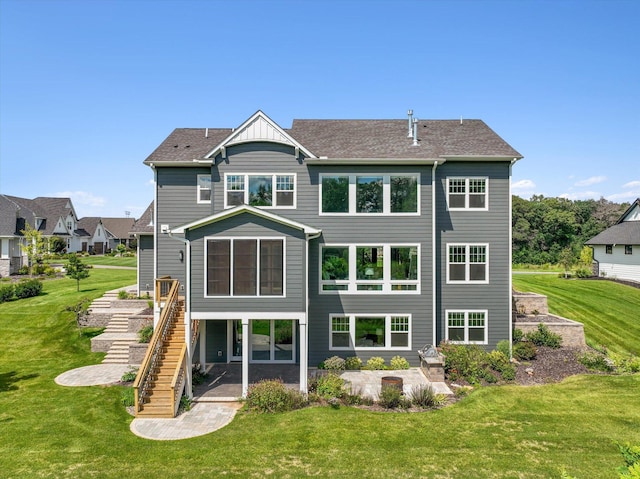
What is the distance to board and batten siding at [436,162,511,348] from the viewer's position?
1662cm

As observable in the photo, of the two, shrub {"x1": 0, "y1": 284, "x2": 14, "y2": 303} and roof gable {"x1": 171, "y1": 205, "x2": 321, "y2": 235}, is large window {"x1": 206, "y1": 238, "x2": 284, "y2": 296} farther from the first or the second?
shrub {"x1": 0, "y1": 284, "x2": 14, "y2": 303}

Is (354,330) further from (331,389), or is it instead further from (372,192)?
(372,192)

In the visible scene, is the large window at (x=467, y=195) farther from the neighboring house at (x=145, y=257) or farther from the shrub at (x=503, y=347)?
the neighboring house at (x=145, y=257)

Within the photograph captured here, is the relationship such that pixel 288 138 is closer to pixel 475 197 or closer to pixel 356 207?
pixel 356 207

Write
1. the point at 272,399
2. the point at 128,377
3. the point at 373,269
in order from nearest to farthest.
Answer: the point at 272,399 → the point at 128,377 → the point at 373,269

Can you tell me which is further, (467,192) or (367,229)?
(467,192)

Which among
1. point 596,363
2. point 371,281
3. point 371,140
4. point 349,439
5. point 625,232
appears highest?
point 371,140

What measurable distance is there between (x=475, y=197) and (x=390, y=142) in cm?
475

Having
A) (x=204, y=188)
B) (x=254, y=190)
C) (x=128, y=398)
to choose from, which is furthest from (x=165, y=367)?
(x=204, y=188)

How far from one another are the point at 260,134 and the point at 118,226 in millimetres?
63558

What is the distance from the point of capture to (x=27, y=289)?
932 inches

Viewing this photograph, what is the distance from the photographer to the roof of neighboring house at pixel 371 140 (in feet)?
54.1

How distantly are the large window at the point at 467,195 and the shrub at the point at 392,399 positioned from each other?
351 inches

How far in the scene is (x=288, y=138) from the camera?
1586 centimetres
